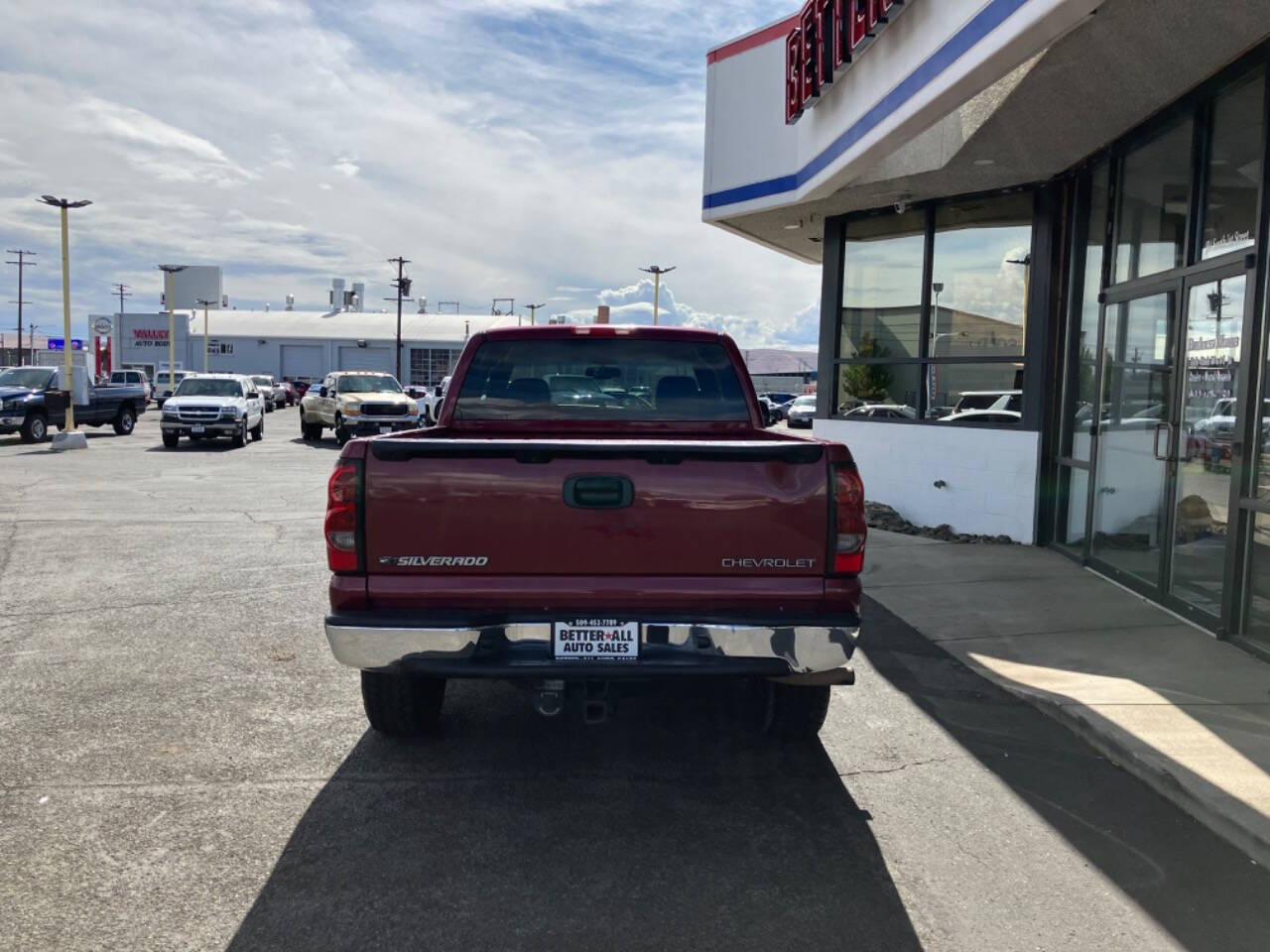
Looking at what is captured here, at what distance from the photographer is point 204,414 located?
24.6 m

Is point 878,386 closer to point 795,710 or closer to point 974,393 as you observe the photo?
point 974,393

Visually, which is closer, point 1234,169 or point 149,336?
point 1234,169

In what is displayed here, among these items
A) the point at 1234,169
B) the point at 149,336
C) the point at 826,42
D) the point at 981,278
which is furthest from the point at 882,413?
the point at 149,336

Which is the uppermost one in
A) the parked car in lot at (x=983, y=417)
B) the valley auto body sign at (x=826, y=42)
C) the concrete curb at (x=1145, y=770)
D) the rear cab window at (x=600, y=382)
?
the valley auto body sign at (x=826, y=42)

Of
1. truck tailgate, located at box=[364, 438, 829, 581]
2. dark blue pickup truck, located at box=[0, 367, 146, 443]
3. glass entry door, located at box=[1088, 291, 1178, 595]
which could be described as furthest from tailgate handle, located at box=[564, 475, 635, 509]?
dark blue pickup truck, located at box=[0, 367, 146, 443]

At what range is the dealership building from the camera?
667cm

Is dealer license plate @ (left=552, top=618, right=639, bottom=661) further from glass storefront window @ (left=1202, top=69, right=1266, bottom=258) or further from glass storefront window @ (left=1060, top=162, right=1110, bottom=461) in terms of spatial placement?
glass storefront window @ (left=1060, top=162, right=1110, bottom=461)

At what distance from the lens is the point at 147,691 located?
5684 millimetres

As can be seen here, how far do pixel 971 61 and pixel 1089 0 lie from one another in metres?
1.16

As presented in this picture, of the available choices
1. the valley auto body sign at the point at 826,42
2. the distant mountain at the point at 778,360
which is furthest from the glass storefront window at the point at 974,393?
the distant mountain at the point at 778,360

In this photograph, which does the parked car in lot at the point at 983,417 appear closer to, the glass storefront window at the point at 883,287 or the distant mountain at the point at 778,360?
the glass storefront window at the point at 883,287

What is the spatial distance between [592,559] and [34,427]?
24559mm

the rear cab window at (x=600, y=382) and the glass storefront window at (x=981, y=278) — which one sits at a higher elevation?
the glass storefront window at (x=981, y=278)

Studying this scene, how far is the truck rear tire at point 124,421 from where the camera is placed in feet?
94.9
